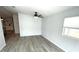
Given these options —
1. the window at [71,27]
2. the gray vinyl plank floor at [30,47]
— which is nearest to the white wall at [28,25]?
the gray vinyl plank floor at [30,47]

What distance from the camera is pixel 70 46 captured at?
7.97 ft

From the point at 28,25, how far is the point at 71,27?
4.00 metres

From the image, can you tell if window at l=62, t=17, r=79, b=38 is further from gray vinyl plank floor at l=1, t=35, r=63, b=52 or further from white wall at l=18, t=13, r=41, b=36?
white wall at l=18, t=13, r=41, b=36

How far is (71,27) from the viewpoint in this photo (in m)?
2.47

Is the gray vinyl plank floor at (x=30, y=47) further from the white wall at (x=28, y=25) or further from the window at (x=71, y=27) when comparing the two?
the white wall at (x=28, y=25)

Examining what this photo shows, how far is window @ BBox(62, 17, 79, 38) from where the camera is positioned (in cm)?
223

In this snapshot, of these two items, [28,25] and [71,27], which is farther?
[28,25]

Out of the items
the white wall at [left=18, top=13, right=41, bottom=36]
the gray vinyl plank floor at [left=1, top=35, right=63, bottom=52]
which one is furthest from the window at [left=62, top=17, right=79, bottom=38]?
the white wall at [left=18, top=13, right=41, bottom=36]

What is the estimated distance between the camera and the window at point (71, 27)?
2.23 m

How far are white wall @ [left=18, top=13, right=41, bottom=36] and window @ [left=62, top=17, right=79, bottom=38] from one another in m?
3.46

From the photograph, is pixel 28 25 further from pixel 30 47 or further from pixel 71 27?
pixel 71 27

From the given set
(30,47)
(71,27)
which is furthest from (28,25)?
(71,27)

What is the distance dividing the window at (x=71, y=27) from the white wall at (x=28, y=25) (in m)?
3.46
